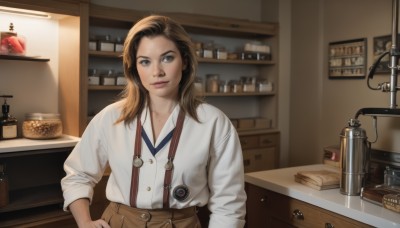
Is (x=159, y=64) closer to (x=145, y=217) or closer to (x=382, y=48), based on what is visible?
(x=145, y=217)

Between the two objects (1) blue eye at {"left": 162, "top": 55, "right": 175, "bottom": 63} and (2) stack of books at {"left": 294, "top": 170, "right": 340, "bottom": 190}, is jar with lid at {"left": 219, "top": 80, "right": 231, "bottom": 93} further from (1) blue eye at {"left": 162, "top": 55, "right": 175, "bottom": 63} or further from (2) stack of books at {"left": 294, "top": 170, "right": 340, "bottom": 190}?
(1) blue eye at {"left": 162, "top": 55, "right": 175, "bottom": 63}

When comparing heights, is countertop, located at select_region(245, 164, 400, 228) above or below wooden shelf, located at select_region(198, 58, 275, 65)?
below

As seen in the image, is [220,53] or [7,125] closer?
[7,125]

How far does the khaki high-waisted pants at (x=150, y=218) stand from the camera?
125 centimetres

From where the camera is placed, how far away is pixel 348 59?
124 inches

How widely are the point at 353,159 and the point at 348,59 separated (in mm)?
1836

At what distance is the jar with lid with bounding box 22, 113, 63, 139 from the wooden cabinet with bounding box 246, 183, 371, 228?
1.28 metres

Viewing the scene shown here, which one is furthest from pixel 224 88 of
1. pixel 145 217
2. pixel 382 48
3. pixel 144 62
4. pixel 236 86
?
pixel 145 217

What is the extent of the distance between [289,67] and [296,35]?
33 cm

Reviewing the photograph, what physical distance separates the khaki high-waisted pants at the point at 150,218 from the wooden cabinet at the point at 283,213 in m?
0.51

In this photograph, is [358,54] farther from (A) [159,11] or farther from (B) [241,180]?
(B) [241,180]

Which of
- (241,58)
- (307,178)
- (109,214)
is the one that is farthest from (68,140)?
(241,58)

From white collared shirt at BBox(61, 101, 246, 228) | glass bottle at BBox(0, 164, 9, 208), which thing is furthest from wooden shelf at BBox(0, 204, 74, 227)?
white collared shirt at BBox(61, 101, 246, 228)

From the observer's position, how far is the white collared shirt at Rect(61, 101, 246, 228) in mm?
1247
